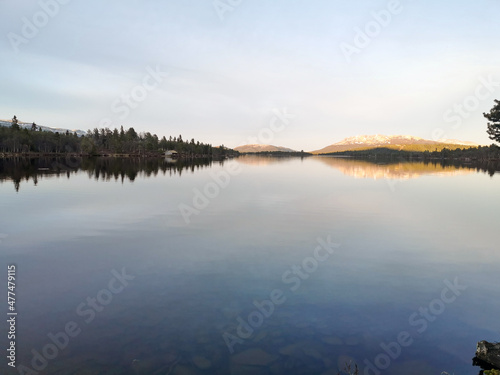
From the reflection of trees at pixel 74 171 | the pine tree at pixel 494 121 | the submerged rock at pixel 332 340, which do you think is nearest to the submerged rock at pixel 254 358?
the submerged rock at pixel 332 340

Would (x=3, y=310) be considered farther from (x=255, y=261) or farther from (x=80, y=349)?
(x=255, y=261)

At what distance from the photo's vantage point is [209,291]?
15422mm

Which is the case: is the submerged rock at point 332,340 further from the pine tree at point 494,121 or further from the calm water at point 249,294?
the pine tree at point 494,121

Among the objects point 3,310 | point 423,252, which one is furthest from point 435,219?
point 3,310

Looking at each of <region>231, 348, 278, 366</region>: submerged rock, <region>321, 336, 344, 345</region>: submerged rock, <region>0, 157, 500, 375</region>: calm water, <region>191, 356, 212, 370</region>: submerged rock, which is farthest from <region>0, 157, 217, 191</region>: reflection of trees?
<region>321, 336, 344, 345</region>: submerged rock

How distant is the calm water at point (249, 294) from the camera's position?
10680 millimetres

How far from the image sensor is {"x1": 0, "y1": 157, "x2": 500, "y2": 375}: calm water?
1068cm

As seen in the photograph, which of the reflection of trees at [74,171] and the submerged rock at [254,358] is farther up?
the reflection of trees at [74,171]

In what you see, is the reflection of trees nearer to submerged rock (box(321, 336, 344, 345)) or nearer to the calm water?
the calm water

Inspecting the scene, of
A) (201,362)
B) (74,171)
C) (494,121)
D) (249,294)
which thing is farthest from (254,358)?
(74,171)

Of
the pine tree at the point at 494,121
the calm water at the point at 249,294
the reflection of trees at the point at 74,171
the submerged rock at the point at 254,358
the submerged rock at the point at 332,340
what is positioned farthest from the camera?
the reflection of trees at the point at 74,171

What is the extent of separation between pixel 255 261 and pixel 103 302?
9.33 m

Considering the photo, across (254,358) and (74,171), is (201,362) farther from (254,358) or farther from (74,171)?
(74,171)

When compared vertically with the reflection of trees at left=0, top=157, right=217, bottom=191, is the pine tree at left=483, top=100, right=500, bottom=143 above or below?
above
